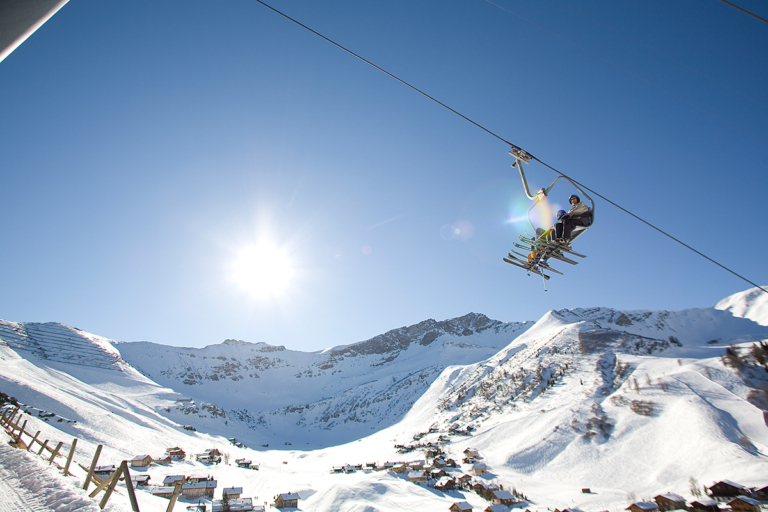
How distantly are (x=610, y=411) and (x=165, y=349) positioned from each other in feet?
616

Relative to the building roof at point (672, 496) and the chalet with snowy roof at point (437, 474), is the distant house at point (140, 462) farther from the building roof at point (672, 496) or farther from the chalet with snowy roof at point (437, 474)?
the building roof at point (672, 496)

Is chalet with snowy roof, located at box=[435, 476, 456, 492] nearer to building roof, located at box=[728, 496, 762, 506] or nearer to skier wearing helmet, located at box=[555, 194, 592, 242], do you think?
building roof, located at box=[728, 496, 762, 506]

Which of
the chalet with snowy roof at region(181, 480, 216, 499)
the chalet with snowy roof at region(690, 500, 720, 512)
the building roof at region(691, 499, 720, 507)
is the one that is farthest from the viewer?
the chalet with snowy roof at region(181, 480, 216, 499)

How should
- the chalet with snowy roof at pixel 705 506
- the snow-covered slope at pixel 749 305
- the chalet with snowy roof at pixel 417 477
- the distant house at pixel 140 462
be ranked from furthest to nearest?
1. the snow-covered slope at pixel 749 305
2. the chalet with snowy roof at pixel 417 477
3. the distant house at pixel 140 462
4. the chalet with snowy roof at pixel 705 506

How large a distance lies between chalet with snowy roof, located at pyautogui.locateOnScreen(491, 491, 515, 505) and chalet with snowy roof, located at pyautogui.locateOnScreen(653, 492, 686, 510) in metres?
12.2

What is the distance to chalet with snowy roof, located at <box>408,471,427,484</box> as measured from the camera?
40.4 m

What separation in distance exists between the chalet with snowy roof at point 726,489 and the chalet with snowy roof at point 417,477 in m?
28.0

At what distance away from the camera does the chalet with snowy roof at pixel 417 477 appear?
1590 inches

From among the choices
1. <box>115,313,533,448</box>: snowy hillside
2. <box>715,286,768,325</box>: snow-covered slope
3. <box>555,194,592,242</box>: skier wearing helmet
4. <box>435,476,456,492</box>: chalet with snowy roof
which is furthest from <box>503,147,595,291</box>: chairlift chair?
<box>715,286,768,325</box>: snow-covered slope

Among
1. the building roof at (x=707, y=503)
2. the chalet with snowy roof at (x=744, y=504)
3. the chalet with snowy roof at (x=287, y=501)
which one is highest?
the chalet with snowy roof at (x=744, y=504)

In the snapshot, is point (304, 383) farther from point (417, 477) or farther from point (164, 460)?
point (417, 477)

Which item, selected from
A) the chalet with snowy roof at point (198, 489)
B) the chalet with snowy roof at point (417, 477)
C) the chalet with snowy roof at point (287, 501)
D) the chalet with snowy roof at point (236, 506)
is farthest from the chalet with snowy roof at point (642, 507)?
the chalet with snowy roof at point (198, 489)

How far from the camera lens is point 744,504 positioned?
24156 mm

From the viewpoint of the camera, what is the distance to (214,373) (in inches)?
6117
